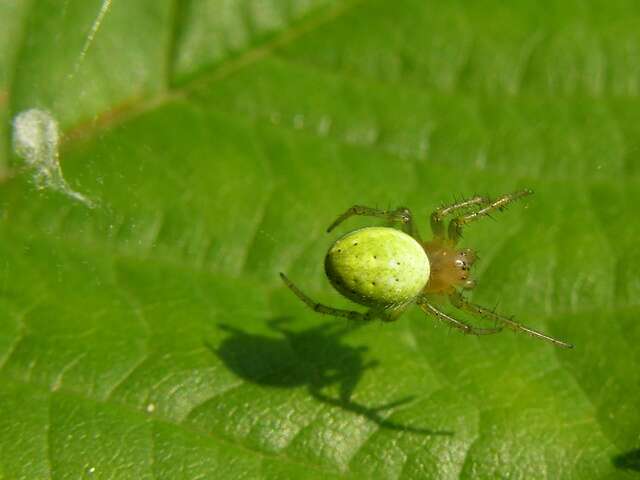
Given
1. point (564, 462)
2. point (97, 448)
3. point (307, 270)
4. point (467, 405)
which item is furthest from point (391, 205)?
point (97, 448)

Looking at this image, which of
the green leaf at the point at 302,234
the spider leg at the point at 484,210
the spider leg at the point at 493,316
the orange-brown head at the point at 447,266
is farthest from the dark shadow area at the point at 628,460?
the spider leg at the point at 484,210

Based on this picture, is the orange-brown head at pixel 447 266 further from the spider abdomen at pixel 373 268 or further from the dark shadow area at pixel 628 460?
the dark shadow area at pixel 628 460

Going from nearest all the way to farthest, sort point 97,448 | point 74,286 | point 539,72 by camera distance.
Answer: point 97,448 → point 74,286 → point 539,72

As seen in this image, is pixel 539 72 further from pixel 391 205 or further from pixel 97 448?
pixel 97 448

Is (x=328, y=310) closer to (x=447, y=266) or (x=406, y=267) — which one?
(x=406, y=267)

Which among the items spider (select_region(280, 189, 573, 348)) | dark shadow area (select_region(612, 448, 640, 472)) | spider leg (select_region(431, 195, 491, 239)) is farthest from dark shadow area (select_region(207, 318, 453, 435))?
dark shadow area (select_region(612, 448, 640, 472))

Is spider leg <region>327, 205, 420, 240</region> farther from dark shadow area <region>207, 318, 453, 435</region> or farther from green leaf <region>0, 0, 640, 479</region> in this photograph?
dark shadow area <region>207, 318, 453, 435</region>

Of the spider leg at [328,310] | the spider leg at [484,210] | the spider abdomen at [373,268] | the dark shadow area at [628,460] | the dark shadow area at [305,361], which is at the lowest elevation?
the dark shadow area at [628,460]

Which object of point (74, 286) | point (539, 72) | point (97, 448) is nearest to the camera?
point (97, 448)
